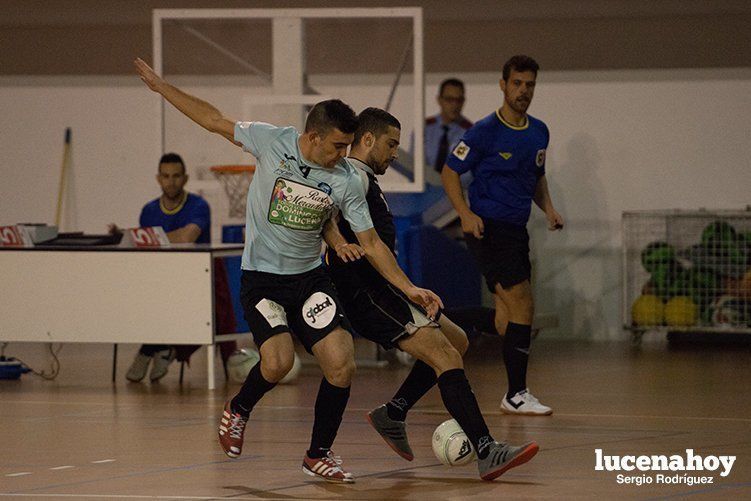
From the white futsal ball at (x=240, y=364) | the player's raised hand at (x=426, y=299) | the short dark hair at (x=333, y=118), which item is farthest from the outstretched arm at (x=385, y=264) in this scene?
the white futsal ball at (x=240, y=364)

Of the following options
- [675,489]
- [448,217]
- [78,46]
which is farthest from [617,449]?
[78,46]

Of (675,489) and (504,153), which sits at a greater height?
(504,153)

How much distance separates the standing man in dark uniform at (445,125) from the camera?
11344 mm

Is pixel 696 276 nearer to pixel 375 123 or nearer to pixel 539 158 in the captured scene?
pixel 539 158

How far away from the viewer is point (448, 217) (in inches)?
446

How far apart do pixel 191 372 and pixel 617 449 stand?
445cm

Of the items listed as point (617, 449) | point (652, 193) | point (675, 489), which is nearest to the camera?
point (675, 489)

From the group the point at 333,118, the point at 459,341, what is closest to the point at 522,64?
the point at 459,341

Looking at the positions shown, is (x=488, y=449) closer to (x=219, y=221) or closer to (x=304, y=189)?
(x=304, y=189)

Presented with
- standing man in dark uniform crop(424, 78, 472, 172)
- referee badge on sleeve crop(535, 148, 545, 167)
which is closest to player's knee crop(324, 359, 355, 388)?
referee badge on sleeve crop(535, 148, 545, 167)

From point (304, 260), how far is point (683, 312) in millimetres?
6512

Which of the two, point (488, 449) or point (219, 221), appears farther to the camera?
point (219, 221)

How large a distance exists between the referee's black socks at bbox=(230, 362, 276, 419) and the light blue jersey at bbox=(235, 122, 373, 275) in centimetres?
44

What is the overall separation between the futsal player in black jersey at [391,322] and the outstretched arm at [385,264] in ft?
0.24
